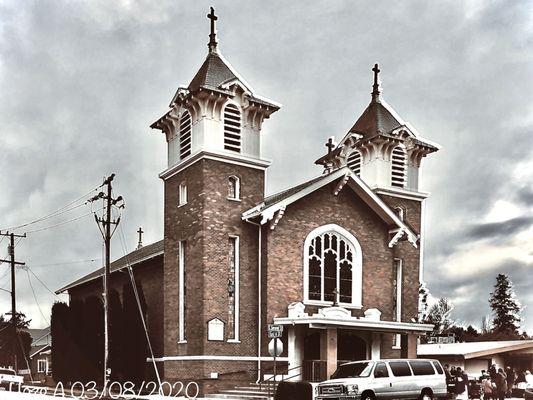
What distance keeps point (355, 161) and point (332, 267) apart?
806 centimetres

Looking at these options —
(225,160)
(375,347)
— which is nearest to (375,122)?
(225,160)

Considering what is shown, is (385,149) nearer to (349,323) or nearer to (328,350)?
(349,323)

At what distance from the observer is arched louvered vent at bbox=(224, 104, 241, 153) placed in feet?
109

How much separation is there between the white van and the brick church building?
5.66 meters

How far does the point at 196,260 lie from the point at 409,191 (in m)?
13.2

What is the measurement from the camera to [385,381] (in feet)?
77.4

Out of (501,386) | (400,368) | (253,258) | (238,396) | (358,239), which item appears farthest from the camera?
(358,239)

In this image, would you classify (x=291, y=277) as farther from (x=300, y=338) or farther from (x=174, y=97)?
(x=174, y=97)

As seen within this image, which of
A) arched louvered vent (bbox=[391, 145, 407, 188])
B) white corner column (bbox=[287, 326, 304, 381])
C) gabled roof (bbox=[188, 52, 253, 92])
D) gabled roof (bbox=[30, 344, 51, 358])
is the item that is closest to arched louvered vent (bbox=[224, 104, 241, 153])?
gabled roof (bbox=[188, 52, 253, 92])

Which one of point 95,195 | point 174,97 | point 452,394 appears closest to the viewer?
point 452,394

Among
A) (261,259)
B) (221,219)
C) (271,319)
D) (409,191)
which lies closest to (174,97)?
(221,219)

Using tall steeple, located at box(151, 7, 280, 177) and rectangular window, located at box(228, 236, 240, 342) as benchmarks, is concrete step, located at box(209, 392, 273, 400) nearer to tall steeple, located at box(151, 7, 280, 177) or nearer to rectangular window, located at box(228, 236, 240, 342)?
rectangular window, located at box(228, 236, 240, 342)

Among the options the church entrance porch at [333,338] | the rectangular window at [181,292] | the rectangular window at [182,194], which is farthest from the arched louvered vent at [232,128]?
the church entrance porch at [333,338]

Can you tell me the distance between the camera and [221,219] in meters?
32.1
